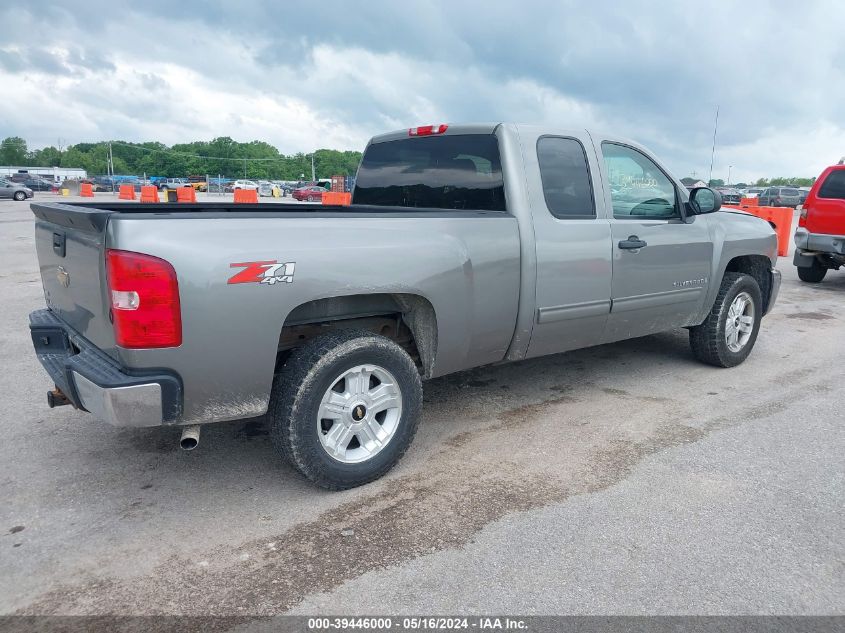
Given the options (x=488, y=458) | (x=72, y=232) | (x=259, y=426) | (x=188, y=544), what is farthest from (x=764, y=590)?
(x=72, y=232)

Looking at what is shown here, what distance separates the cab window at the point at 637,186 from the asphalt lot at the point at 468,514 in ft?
4.51

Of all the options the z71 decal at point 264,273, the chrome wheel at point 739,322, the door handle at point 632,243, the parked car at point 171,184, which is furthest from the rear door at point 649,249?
the parked car at point 171,184

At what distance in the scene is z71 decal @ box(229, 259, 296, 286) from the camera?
2.79 metres

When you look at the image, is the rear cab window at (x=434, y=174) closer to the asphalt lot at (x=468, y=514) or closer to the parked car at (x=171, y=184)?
the asphalt lot at (x=468, y=514)

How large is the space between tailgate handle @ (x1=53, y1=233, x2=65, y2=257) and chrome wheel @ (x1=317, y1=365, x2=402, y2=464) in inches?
58.7

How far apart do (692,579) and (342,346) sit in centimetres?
180

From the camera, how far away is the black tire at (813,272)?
34.4 ft

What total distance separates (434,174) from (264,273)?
197 centimetres

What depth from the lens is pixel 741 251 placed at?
18.0 ft

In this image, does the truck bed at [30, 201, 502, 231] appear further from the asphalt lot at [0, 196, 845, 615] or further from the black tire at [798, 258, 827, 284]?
the black tire at [798, 258, 827, 284]

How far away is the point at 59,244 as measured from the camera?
10.7 feet

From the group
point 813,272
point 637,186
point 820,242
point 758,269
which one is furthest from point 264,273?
point 813,272

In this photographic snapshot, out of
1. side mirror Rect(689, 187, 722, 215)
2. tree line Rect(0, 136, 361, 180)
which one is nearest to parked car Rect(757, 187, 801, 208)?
side mirror Rect(689, 187, 722, 215)

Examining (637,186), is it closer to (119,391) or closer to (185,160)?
(119,391)
